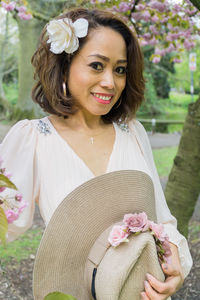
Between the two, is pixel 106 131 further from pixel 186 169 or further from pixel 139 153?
pixel 186 169

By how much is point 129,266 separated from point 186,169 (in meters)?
2.03

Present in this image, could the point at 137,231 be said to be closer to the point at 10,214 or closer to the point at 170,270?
the point at 170,270

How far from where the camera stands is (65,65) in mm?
1690

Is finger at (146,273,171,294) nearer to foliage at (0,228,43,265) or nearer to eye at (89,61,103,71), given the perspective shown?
eye at (89,61,103,71)

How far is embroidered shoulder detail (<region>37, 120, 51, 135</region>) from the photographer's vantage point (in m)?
1.60

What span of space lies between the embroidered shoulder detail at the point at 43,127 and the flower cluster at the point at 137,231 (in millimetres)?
474

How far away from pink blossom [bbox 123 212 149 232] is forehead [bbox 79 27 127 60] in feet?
2.02

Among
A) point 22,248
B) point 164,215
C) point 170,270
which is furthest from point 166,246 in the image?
point 22,248

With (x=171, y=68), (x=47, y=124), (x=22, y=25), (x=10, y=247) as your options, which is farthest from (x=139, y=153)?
(x=171, y=68)

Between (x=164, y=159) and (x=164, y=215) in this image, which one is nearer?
(x=164, y=215)

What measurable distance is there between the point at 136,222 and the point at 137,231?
35 millimetres

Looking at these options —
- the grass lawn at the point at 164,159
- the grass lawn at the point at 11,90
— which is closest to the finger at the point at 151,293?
the grass lawn at the point at 164,159

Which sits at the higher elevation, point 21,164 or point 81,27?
point 81,27

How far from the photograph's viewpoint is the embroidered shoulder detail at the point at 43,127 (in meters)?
1.60
